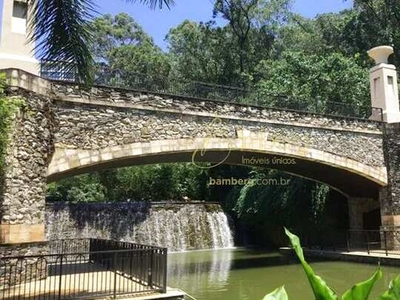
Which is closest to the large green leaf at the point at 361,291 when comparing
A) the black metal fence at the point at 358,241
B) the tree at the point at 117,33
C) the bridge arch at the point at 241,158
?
the bridge arch at the point at 241,158

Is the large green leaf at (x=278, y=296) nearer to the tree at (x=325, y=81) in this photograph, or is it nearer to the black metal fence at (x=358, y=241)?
the black metal fence at (x=358, y=241)

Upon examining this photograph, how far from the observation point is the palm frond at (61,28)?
6418 mm

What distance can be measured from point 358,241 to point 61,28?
55.6ft

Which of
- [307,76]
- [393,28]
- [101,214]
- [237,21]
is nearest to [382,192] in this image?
[307,76]

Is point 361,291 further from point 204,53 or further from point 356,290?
point 204,53

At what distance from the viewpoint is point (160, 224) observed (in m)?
21.7

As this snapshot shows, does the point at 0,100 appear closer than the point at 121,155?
Yes

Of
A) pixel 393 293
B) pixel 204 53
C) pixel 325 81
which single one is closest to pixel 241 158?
pixel 325 81

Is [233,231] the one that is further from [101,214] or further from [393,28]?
[393,28]

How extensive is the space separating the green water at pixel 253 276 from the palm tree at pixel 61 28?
20.2ft

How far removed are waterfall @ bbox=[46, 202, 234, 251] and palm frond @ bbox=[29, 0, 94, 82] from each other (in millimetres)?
14977

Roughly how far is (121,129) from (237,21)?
23.8 m

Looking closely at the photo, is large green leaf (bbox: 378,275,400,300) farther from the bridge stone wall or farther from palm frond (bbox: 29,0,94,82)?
the bridge stone wall

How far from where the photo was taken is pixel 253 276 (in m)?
12.8
